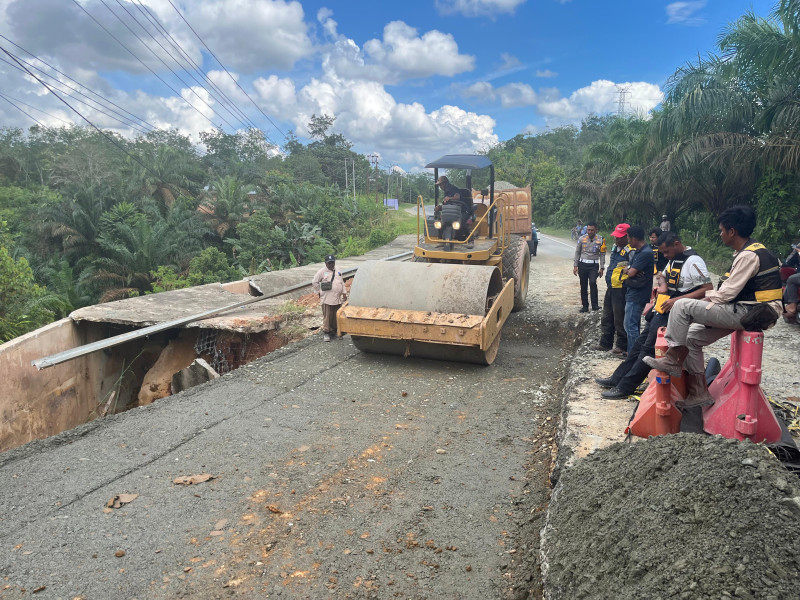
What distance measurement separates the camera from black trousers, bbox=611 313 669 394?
4645 millimetres

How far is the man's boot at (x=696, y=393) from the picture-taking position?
12.2 ft

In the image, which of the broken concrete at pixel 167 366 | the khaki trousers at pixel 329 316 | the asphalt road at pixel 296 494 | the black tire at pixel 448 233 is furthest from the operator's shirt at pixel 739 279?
the broken concrete at pixel 167 366

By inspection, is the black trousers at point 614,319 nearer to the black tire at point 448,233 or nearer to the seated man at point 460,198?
the seated man at point 460,198

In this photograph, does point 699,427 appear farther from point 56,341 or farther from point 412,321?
point 56,341

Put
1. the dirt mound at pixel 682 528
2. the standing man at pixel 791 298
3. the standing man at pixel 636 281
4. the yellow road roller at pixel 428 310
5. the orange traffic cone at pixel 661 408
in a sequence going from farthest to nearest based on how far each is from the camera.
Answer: the standing man at pixel 791 298 → the yellow road roller at pixel 428 310 → the standing man at pixel 636 281 → the orange traffic cone at pixel 661 408 → the dirt mound at pixel 682 528

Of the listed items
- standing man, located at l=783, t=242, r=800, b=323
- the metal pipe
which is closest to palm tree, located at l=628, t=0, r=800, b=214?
standing man, located at l=783, t=242, r=800, b=323

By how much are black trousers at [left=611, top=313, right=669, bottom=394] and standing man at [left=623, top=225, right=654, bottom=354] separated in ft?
3.19

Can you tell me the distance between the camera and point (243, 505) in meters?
3.90

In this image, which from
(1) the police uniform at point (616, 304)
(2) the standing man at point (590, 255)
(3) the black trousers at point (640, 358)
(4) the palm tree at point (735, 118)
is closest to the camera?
(3) the black trousers at point (640, 358)

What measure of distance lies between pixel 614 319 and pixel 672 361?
10.1ft

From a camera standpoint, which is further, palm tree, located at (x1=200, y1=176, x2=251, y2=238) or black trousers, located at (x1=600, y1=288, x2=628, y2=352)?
palm tree, located at (x1=200, y1=176, x2=251, y2=238)

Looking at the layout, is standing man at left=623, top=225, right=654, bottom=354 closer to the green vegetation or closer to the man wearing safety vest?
the man wearing safety vest

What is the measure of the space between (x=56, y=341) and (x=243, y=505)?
819 cm

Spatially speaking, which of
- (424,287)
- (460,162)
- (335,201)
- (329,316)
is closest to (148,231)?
(335,201)
